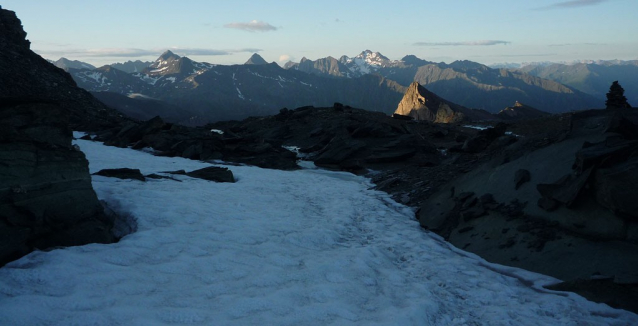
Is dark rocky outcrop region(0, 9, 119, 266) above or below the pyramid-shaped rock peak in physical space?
above

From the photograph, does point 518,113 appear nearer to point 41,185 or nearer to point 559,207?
point 559,207

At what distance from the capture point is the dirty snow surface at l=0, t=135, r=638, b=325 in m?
6.37

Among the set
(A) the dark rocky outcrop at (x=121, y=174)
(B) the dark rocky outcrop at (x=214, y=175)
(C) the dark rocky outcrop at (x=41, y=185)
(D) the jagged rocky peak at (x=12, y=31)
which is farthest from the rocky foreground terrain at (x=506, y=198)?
(D) the jagged rocky peak at (x=12, y=31)

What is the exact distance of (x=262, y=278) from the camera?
26.3 ft

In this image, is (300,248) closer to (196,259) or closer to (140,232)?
(196,259)

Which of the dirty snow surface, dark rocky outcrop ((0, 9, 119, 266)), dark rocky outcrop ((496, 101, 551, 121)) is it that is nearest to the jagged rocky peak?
the dirty snow surface

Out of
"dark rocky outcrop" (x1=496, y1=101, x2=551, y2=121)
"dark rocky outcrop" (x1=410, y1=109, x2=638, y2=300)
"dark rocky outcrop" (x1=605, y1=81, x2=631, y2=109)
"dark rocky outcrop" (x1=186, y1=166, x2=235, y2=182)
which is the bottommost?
"dark rocky outcrop" (x1=496, y1=101, x2=551, y2=121)

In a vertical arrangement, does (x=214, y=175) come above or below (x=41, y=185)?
below

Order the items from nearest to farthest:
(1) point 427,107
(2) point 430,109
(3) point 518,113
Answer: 1. (3) point 518,113
2. (2) point 430,109
3. (1) point 427,107

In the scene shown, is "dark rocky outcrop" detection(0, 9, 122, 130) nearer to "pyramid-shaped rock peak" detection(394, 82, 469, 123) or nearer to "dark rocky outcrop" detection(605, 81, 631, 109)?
"dark rocky outcrop" detection(605, 81, 631, 109)

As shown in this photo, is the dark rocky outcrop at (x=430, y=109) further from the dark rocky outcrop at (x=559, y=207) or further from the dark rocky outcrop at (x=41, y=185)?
the dark rocky outcrop at (x=41, y=185)

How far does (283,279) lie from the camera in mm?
8109

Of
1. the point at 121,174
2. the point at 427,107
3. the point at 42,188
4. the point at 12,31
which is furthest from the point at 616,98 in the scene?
the point at 12,31

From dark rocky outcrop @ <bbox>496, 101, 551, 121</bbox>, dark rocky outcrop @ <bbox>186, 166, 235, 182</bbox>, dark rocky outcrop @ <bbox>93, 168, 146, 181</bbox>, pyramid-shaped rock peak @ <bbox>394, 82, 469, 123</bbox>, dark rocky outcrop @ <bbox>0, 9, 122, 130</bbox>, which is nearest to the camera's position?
dark rocky outcrop @ <bbox>93, 168, 146, 181</bbox>
